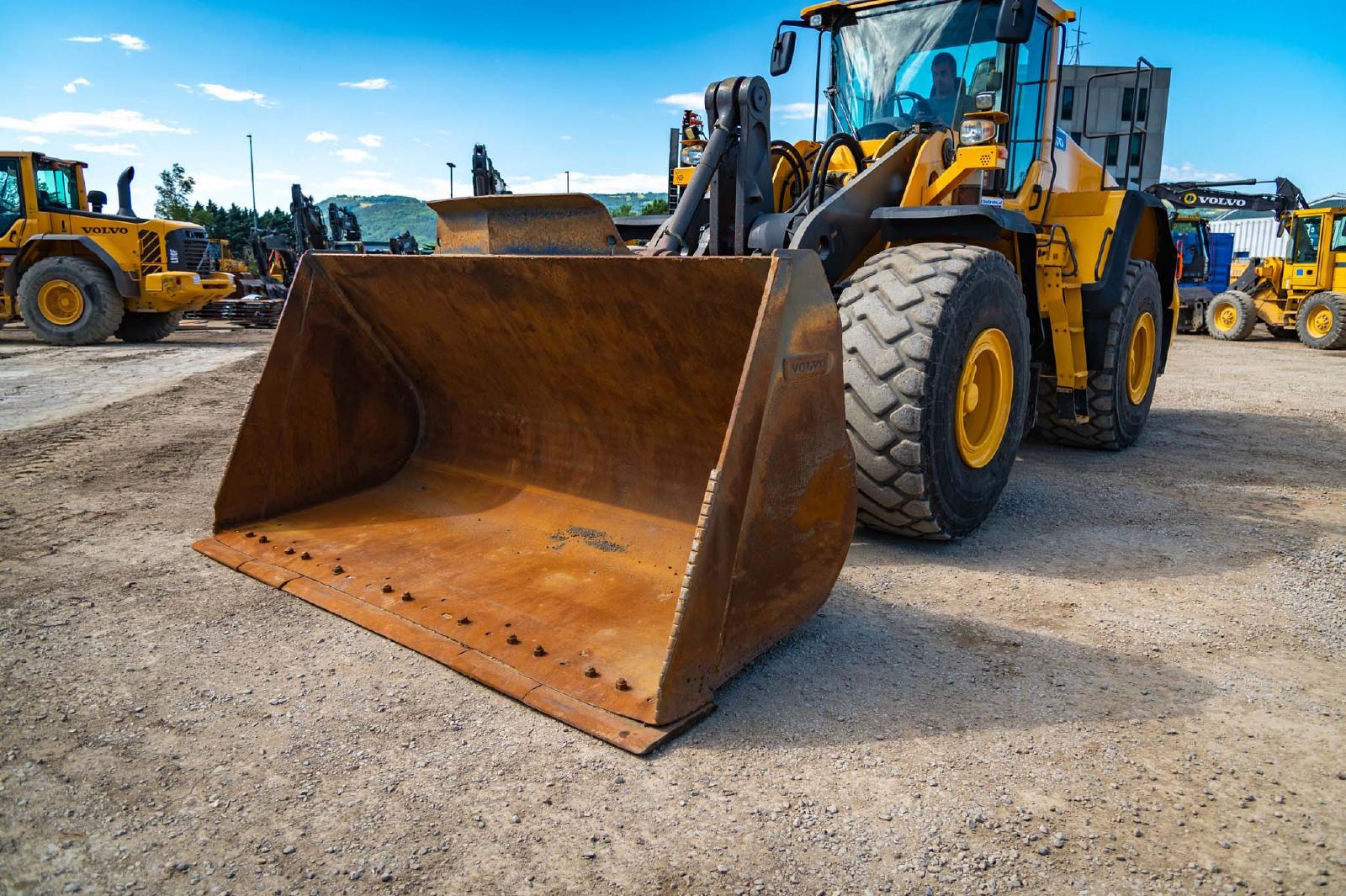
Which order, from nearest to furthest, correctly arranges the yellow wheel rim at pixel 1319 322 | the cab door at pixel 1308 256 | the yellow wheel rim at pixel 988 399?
the yellow wheel rim at pixel 988 399
the yellow wheel rim at pixel 1319 322
the cab door at pixel 1308 256

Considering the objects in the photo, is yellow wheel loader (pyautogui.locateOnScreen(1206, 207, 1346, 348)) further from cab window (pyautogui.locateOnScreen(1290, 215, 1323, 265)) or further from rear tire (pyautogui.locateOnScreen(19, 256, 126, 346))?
rear tire (pyautogui.locateOnScreen(19, 256, 126, 346))

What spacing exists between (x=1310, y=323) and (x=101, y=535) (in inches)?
707

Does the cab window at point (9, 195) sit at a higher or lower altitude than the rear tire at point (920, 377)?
higher

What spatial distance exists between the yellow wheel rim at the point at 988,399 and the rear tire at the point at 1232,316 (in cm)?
1551

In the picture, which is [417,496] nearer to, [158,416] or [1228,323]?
[158,416]

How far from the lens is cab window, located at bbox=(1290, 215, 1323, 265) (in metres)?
15.5

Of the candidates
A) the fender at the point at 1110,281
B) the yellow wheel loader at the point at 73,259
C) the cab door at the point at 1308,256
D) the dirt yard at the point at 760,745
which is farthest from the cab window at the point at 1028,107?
the cab door at the point at 1308,256

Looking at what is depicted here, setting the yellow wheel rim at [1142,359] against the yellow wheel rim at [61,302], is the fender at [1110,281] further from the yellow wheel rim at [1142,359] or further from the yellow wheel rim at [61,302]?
the yellow wheel rim at [61,302]

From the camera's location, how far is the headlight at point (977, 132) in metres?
4.52

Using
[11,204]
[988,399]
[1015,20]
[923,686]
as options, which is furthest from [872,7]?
[11,204]

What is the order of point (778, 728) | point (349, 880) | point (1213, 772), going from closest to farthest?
point (349, 880) → point (1213, 772) → point (778, 728)

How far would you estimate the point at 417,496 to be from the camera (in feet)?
13.6

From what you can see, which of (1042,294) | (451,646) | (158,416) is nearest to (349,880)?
(451,646)

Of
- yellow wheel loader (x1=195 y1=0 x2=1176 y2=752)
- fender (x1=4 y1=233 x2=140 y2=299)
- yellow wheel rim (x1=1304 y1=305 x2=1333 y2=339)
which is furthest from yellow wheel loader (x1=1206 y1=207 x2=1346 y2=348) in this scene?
fender (x1=4 y1=233 x2=140 y2=299)
